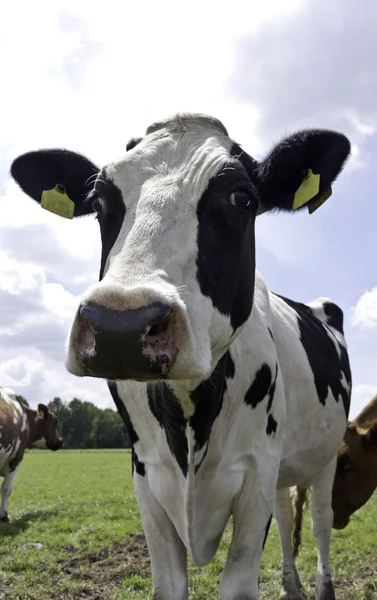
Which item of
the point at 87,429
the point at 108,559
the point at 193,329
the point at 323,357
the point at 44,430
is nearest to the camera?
the point at 193,329

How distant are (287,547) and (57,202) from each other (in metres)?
4.27

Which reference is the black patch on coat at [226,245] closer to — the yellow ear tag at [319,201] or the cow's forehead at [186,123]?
the cow's forehead at [186,123]

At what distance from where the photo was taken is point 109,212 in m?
2.87

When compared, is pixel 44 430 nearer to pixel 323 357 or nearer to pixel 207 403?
pixel 323 357

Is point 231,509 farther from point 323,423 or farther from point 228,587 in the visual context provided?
point 323,423

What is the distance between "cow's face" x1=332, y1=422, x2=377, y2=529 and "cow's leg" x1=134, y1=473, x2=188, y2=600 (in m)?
3.77

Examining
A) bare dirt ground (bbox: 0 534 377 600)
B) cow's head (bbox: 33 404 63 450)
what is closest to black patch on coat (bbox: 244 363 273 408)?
bare dirt ground (bbox: 0 534 377 600)

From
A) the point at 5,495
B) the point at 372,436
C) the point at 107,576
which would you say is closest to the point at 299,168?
the point at 372,436

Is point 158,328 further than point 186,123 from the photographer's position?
No

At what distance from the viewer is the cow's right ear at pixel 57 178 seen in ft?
12.6

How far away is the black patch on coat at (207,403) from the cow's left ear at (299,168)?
106 centimetres

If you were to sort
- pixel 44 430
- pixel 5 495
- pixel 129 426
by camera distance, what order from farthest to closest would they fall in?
pixel 44 430 → pixel 5 495 → pixel 129 426

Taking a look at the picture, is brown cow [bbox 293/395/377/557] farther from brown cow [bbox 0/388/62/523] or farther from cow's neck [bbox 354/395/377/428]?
brown cow [bbox 0/388/62/523]

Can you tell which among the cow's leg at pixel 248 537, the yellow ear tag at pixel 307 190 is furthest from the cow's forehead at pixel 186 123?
the cow's leg at pixel 248 537
